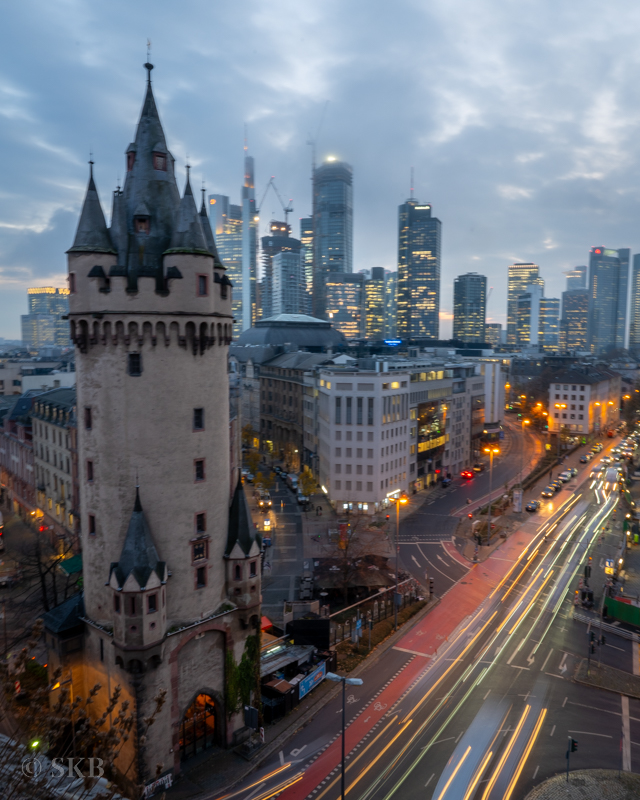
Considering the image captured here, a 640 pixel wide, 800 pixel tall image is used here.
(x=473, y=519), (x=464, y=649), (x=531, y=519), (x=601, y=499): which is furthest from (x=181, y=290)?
(x=601, y=499)

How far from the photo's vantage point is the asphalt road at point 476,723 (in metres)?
34.9

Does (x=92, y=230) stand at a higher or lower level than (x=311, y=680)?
higher

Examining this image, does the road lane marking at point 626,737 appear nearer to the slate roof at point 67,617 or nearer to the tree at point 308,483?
the slate roof at point 67,617

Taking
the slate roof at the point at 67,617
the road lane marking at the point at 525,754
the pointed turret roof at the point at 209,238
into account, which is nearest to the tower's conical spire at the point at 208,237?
the pointed turret roof at the point at 209,238

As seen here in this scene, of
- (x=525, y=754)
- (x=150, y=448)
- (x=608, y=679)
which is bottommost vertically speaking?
(x=608, y=679)

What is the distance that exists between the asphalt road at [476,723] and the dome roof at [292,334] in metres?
131

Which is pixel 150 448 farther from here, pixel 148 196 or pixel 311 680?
pixel 311 680

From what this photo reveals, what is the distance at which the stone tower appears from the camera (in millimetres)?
33375

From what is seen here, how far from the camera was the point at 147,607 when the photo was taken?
32.6 metres

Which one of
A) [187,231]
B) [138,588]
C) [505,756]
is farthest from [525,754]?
[187,231]

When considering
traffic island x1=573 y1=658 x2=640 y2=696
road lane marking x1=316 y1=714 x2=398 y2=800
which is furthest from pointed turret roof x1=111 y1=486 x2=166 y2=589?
traffic island x1=573 y1=658 x2=640 y2=696

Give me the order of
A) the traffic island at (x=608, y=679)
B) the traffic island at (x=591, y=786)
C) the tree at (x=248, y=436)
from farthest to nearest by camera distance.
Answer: the tree at (x=248, y=436) < the traffic island at (x=608, y=679) < the traffic island at (x=591, y=786)

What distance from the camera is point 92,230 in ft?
113

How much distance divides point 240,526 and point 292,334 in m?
149
